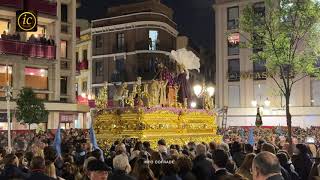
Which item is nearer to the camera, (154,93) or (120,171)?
(120,171)

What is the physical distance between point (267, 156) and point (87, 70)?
193ft

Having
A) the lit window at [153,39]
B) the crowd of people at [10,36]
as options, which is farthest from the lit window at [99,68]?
the crowd of people at [10,36]

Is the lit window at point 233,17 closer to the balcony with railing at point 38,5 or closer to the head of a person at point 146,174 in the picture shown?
the balcony with railing at point 38,5

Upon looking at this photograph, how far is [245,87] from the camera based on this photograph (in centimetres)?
5781

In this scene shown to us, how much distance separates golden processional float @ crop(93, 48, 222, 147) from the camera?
20906 mm

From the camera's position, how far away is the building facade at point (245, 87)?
177 ft

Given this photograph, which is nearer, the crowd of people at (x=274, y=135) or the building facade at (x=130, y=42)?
the crowd of people at (x=274, y=135)

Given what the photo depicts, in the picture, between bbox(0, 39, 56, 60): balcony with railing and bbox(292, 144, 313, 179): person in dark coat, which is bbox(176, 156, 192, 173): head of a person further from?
bbox(0, 39, 56, 60): balcony with railing

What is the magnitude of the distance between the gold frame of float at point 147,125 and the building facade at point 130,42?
3505cm

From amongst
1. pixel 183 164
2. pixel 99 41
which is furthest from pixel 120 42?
pixel 183 164

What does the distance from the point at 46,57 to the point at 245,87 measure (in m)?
24.7

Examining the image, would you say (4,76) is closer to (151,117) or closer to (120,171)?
(151,117)

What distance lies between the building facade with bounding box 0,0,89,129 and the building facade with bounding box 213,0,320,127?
738 inches

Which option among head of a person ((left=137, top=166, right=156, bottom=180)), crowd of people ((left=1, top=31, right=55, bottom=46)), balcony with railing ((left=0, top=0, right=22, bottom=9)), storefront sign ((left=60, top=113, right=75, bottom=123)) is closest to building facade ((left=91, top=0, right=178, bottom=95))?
storefront sign ((left=60, top=113, right=75, bottom=123))
